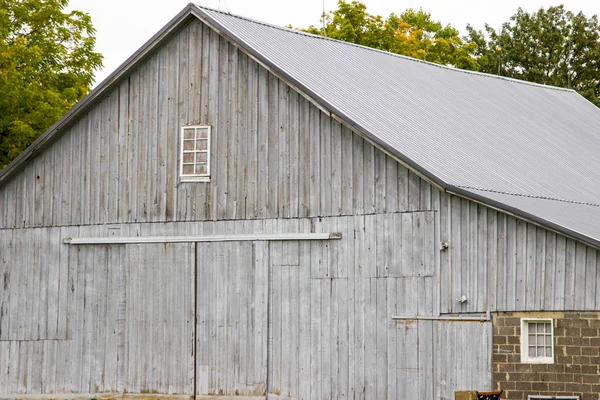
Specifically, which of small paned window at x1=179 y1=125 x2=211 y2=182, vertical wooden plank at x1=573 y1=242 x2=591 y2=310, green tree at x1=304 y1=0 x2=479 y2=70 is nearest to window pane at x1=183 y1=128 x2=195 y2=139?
small paned window at x1=179 y1=125 x2=211 y2=182

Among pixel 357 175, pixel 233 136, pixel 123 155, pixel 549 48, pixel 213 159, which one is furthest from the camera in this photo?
pixel 549 48

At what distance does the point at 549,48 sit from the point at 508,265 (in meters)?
46.9

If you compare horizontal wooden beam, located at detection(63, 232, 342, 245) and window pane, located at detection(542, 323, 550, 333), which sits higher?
horizontal wooden beam, located at detection(63, 232, 342, 245)

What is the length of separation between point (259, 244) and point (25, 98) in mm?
16266

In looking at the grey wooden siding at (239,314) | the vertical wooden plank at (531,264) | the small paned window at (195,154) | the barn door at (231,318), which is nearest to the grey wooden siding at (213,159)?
the small paned window at (195,154)

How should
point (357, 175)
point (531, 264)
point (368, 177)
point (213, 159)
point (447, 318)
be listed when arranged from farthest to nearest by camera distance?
point (213, 159) < point (357, 175) < point (368, 177) < point (447, 318) < point (531, 264)

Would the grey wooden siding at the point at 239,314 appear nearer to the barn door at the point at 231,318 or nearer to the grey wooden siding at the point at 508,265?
the barn door at the point at 231,318

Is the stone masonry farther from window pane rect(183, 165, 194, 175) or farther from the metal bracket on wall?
window pane rect(183, 165, 194, 175)

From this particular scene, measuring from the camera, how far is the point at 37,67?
43.7 metres

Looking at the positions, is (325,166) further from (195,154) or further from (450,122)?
(450,122)

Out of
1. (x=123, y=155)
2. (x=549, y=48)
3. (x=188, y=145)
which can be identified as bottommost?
(x=123, y=155)

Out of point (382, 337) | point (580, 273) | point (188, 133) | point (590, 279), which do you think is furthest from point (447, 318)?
point (188, 133)

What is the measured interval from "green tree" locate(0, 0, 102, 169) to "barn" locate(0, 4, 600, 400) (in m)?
11.1

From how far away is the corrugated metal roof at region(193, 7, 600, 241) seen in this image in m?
26.4
